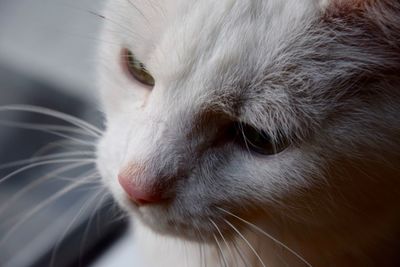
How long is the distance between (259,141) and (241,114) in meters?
0.04

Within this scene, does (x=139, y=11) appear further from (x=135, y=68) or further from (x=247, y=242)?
(x=247, y=242)

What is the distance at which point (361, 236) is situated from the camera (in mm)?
751

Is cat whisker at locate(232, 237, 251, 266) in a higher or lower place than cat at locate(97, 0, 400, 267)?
lower

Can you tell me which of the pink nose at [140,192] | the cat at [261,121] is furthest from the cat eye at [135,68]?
the pink nose at [140,192]

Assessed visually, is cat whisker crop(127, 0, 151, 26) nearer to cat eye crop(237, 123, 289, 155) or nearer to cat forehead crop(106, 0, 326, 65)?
cat forehead crop(106, 0, 326, 65)

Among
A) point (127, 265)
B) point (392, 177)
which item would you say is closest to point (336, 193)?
point (392, 177)

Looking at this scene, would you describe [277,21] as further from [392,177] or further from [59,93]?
[59,93]

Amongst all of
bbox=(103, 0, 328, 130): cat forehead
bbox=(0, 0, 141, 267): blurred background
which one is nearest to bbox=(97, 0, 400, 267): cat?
bbox=(103, 0, 328, 130): cat forehead

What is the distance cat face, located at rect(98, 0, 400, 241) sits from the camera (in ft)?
2.05

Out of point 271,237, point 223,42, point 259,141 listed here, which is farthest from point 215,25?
point 271,237

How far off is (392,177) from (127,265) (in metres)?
0.52

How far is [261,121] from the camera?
0.64 meters

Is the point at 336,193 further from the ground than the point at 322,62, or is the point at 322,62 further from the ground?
the point at 322,62

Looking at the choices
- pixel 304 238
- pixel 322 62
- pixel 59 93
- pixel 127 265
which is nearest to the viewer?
pixel 322 62
